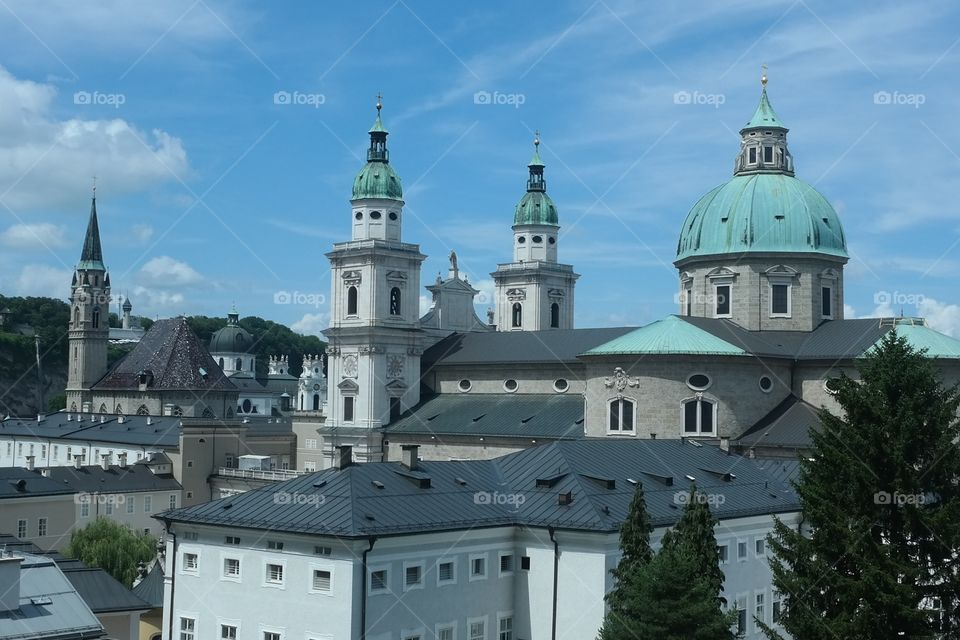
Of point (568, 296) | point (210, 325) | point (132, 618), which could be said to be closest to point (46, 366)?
point (210, 325)

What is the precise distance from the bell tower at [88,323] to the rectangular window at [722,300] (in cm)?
7063

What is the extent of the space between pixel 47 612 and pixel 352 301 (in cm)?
5186

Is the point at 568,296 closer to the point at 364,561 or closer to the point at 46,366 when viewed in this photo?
the point at 364,561

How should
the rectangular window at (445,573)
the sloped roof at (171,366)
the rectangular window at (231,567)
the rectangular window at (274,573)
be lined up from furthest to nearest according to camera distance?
1. the sloped roof at (171,366)
2. the rectangular window at (231,567)
3. the rectangular window at (445,573)
4. the rectangular window at (274,573)

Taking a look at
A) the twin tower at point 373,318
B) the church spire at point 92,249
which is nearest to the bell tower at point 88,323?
the church spire at point 92,249

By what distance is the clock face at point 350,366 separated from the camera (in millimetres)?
76812

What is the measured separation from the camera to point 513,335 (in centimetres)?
7600

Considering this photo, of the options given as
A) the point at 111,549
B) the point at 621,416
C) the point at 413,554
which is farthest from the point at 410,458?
the point at 621,416

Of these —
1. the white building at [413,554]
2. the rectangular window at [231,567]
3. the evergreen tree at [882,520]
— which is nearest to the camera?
the evergreen tree at [882,520]

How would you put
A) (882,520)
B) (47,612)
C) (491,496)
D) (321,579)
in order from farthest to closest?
(491,496)
(321,579)
(47,612)
(882,520)

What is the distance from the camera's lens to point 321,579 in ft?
99.3

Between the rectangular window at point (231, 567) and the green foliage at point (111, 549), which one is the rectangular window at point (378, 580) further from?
the green foliage at point (111, 549)

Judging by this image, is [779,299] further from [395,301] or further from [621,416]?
[395,301]

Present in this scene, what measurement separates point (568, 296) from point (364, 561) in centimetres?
6841
